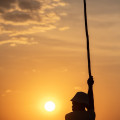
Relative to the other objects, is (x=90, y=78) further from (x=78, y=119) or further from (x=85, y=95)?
(x=78, y=119)

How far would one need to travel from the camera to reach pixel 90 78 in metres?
10.2

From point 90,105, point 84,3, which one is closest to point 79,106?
point 90,105

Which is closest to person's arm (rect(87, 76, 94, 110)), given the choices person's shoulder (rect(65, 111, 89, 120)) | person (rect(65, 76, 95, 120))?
person (rect(65, 76, 95, 120))

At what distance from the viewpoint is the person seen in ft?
31.0

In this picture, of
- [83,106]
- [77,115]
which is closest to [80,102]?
[83,106]

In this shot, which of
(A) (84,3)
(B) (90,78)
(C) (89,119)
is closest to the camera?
(C) (89,119)

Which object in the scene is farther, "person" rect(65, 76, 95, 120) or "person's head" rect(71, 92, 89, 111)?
"person's head" rect(71, 92, 89, 111)

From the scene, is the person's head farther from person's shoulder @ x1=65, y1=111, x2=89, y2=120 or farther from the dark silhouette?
person's shoulder @ x1=65, y1=111, x2=89, y2=120

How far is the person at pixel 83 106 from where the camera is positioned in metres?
9.46

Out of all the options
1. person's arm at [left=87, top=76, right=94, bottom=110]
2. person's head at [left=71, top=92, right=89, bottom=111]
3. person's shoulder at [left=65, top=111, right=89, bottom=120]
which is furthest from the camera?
person's head at [left=71, top=92, right=89, bottom=111]

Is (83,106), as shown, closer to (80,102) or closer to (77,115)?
(80,102)

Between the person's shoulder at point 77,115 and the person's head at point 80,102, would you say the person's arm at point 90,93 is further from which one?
the person's shoulder at point 77,115

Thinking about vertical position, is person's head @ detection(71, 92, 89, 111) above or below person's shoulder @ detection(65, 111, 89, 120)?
above

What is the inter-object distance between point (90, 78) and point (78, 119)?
1.52 m
